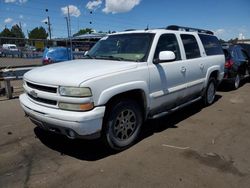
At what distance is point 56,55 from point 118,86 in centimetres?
986

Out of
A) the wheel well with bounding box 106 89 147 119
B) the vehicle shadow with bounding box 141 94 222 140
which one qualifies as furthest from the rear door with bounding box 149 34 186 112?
the vehicle shadow with bounding box 141 94 222 140

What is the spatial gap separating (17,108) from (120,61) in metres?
3.73

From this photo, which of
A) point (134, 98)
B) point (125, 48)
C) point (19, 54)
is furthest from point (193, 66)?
point (19, 54)

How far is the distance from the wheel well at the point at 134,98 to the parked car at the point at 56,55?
29.5ft

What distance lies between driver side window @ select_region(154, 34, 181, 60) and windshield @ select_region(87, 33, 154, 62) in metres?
0.20

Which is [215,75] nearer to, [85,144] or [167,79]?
[167,79]

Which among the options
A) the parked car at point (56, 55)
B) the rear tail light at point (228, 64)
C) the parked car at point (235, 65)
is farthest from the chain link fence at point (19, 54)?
the parked car at point (235, 65)

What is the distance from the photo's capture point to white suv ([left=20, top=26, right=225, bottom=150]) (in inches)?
144

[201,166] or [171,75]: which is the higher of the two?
[171,75]

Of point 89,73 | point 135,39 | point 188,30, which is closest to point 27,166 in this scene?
point 89,73

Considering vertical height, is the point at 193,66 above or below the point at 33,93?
above

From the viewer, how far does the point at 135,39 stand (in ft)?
16.6

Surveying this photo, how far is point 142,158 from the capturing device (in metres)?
4.07

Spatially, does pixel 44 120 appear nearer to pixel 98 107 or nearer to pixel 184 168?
pixel 98 107
